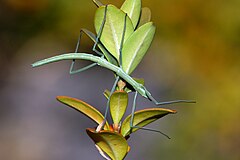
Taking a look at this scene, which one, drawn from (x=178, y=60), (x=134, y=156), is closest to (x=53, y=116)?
(x=134, y=156)

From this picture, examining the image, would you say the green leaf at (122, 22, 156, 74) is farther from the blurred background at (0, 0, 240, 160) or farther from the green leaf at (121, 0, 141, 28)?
the blurred background at (0, 0, 240, 160)

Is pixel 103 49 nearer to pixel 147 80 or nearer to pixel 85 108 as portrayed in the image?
pixel 85 108

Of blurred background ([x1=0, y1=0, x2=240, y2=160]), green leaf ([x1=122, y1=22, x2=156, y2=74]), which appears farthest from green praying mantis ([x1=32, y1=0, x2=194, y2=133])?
blurred background ([x1=0, y1=0, x2=240, y2=160])

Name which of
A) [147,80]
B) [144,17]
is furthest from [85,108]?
[147,80]

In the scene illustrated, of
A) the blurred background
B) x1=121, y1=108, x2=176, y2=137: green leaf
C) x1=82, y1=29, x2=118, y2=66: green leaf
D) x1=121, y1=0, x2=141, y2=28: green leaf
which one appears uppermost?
x1=121, y1=0, x2=141, y2=28: green leaf

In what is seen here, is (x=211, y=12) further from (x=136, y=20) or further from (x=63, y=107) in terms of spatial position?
(x=136, y=20)

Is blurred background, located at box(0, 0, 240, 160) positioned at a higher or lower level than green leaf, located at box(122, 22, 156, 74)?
lower
